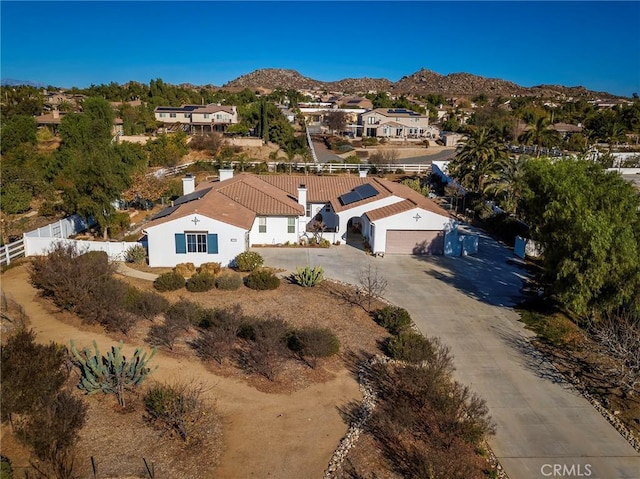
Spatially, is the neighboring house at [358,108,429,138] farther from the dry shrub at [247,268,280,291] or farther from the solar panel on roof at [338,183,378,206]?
the dry shrub at [247,268,280,291]

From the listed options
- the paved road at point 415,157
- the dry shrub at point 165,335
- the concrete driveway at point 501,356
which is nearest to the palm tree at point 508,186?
the concrete driveway at point 501,356

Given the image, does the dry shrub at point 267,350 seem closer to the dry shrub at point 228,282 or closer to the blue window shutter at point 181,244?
the dry shrub at point 228,282

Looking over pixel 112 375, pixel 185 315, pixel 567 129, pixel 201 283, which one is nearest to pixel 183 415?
pixel 112 375

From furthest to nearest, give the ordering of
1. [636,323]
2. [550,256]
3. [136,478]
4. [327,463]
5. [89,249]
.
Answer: [89,249], [550,256], [636,323], [327,463], [136,478]

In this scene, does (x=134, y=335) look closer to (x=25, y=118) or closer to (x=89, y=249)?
(x=89, y=249)

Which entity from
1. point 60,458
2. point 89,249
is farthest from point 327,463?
point 89,249

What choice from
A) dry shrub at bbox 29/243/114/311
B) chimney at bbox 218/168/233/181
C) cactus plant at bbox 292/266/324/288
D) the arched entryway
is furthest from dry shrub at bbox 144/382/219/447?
chimney at bbox 218/168/233/181
